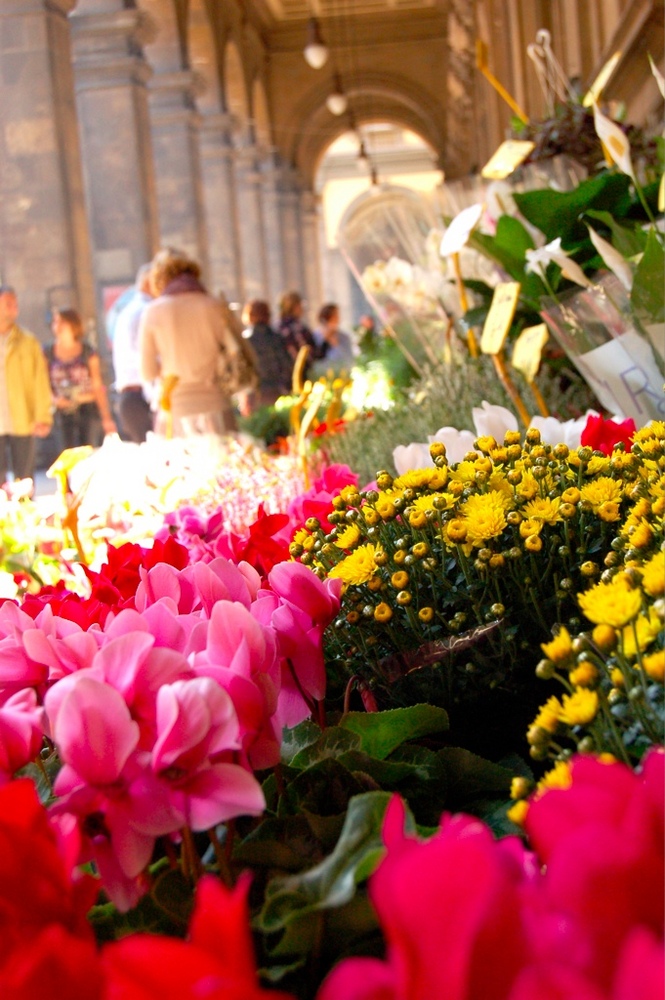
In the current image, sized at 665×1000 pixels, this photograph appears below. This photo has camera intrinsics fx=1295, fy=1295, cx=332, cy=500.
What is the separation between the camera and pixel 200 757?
0.69 m

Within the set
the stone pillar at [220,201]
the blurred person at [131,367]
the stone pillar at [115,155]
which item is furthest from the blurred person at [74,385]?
the stone pillar at [220,201]

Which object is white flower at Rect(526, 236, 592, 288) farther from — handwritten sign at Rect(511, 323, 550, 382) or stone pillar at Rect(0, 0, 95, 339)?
stone pillar at Rect(0, 0, 95, 339)

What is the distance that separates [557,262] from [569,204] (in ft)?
1.83

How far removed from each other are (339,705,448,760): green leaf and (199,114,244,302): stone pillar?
1777 cm

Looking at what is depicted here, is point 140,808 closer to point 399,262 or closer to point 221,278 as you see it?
point 399,262

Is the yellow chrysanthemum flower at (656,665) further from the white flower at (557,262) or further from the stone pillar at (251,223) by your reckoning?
the stone pillar at (251,223)

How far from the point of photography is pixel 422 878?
462 mm

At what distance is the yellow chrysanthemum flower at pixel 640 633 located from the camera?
2.28 ft

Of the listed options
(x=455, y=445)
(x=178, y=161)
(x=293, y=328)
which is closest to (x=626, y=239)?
(x=455, y=445)

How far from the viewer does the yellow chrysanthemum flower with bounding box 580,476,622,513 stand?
1077mm

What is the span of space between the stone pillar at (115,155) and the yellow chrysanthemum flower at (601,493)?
1122 cm

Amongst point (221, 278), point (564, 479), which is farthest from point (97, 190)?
point (564, 479)

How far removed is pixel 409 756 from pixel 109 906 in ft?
0.82

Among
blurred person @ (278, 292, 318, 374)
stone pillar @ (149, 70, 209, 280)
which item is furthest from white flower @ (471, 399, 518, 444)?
stone pillar @ (149, 70, 209, 280)
